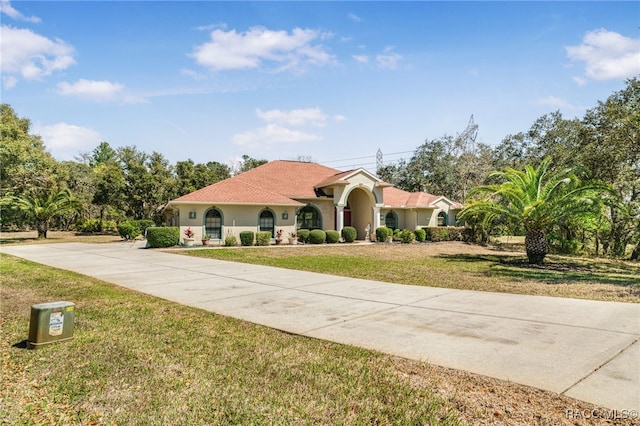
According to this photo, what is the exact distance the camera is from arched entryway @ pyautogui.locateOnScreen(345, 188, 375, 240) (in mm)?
31441

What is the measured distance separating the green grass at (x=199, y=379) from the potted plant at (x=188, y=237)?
17.4m

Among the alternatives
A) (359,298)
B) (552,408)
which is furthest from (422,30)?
(552,408)

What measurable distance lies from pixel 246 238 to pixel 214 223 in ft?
8.15

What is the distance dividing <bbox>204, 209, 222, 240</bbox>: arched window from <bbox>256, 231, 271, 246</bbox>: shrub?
253 centimetres

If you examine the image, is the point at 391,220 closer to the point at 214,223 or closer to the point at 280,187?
the point at 280,187

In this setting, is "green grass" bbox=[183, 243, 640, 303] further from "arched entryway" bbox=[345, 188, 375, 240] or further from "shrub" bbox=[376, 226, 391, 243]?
"arched entryway" bbox=[345, 188, 375, 240]

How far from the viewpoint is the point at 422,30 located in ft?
44.8

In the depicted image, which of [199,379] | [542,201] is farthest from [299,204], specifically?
[199,379]

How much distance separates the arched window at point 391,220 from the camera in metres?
34.0

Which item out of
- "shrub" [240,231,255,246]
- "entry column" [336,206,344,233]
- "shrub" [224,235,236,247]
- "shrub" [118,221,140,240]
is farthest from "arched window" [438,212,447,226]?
"shrub" [118,221,140,240]

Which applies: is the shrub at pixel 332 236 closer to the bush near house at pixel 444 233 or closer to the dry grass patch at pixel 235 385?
the bush near house at pixel 444 233

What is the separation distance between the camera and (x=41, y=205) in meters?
33.1

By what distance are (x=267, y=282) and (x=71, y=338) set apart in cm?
588

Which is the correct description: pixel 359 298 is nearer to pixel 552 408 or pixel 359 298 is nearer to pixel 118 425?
pixel 552 408
